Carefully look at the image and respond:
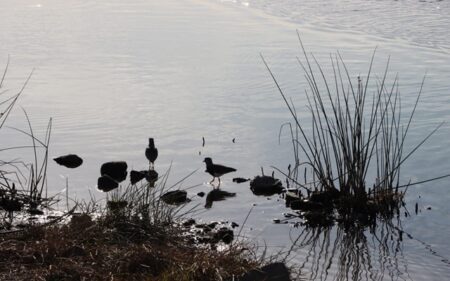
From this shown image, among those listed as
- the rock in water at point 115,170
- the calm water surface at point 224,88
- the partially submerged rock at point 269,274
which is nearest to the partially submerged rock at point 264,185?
the calm water surface at point 224,88

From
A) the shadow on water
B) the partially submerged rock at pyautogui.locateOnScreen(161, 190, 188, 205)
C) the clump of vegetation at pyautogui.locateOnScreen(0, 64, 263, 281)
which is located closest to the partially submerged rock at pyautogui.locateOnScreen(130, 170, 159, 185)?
the partially submerged rock at pyautogui.locateOnScreen(161, 190, 188, 205)

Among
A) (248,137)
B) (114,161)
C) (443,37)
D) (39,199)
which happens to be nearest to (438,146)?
(248,137)

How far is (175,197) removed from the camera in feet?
22.6

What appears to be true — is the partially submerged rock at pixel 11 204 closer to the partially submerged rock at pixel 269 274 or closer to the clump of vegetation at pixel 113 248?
Answer: the clump of vegetation at pixel 113 248

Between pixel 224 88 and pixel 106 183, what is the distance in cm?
380

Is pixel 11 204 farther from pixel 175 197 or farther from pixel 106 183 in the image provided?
pixel 175 197

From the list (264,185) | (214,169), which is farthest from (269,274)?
(214,169)

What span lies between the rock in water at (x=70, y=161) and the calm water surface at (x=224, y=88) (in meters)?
0.08

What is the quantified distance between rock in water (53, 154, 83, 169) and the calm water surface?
0.08m

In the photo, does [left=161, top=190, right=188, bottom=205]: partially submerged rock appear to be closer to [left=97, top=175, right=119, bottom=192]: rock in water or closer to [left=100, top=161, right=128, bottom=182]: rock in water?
[left=97, top=175, right=119, bottom=192]: rock in water

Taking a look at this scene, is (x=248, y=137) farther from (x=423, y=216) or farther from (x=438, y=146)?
(x=423, y=216)

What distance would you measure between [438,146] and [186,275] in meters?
4.34

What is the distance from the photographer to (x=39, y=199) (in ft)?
21.9

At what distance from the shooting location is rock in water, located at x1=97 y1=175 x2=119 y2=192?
7344 mm
